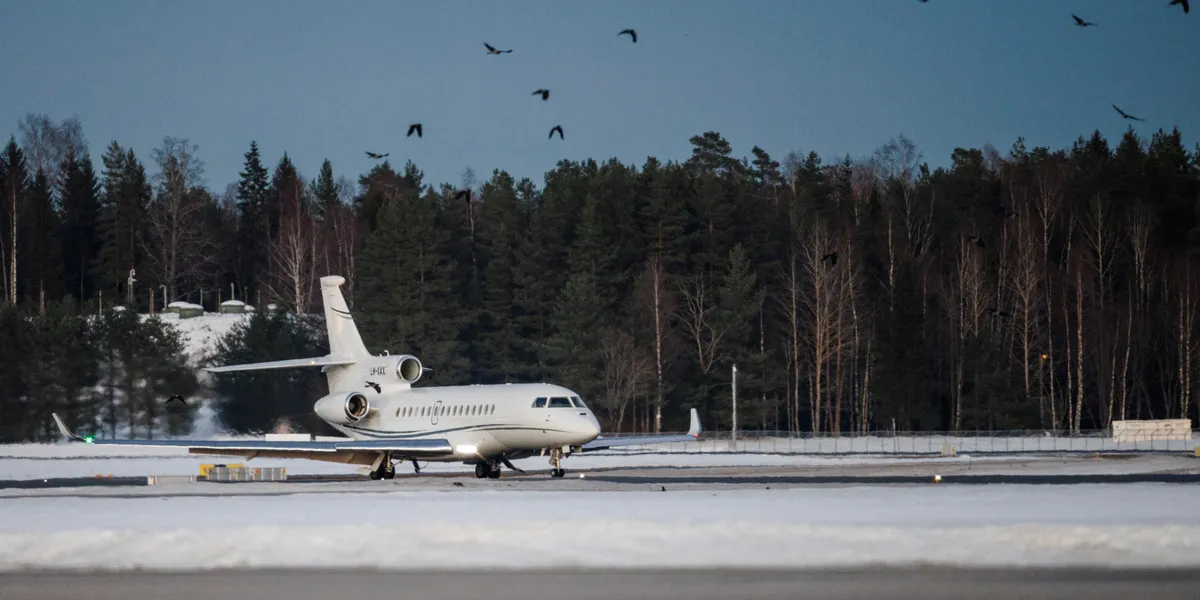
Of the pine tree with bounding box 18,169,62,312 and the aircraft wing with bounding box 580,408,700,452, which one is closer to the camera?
the aircraft wing with bounding box 580,408,700,452

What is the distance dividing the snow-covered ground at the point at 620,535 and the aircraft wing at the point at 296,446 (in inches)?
441

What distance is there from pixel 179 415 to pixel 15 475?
70.3ft

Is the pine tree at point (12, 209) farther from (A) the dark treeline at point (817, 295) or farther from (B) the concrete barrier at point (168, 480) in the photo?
(B) the concrete barrier at point (168, 480)

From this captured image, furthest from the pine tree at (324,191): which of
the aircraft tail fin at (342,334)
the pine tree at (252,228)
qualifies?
the aircraft tail fin at (342,334)

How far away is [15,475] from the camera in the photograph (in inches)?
1674

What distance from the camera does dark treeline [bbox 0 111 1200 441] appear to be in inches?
3059

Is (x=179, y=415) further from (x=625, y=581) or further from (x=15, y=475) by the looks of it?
(x=625, y=581)

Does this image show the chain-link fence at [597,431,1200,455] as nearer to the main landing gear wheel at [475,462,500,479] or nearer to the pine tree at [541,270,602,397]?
the pine tree at [541,270,602,397]

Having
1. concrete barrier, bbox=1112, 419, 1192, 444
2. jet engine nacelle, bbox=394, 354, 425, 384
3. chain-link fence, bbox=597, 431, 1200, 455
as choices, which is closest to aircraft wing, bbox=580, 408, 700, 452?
jet engine nacelle, bbox=394, 354, 425, 384

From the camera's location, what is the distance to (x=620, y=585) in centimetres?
1567

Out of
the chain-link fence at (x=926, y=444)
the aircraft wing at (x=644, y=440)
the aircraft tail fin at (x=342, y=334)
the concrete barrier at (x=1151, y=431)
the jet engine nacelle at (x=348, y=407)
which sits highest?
the aircraft tail fin at (x=342, y=334)

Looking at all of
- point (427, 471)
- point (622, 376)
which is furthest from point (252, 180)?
point (427, 471)

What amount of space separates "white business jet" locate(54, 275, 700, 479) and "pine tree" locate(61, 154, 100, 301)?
245ft

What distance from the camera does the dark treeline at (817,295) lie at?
77688 millimetres
